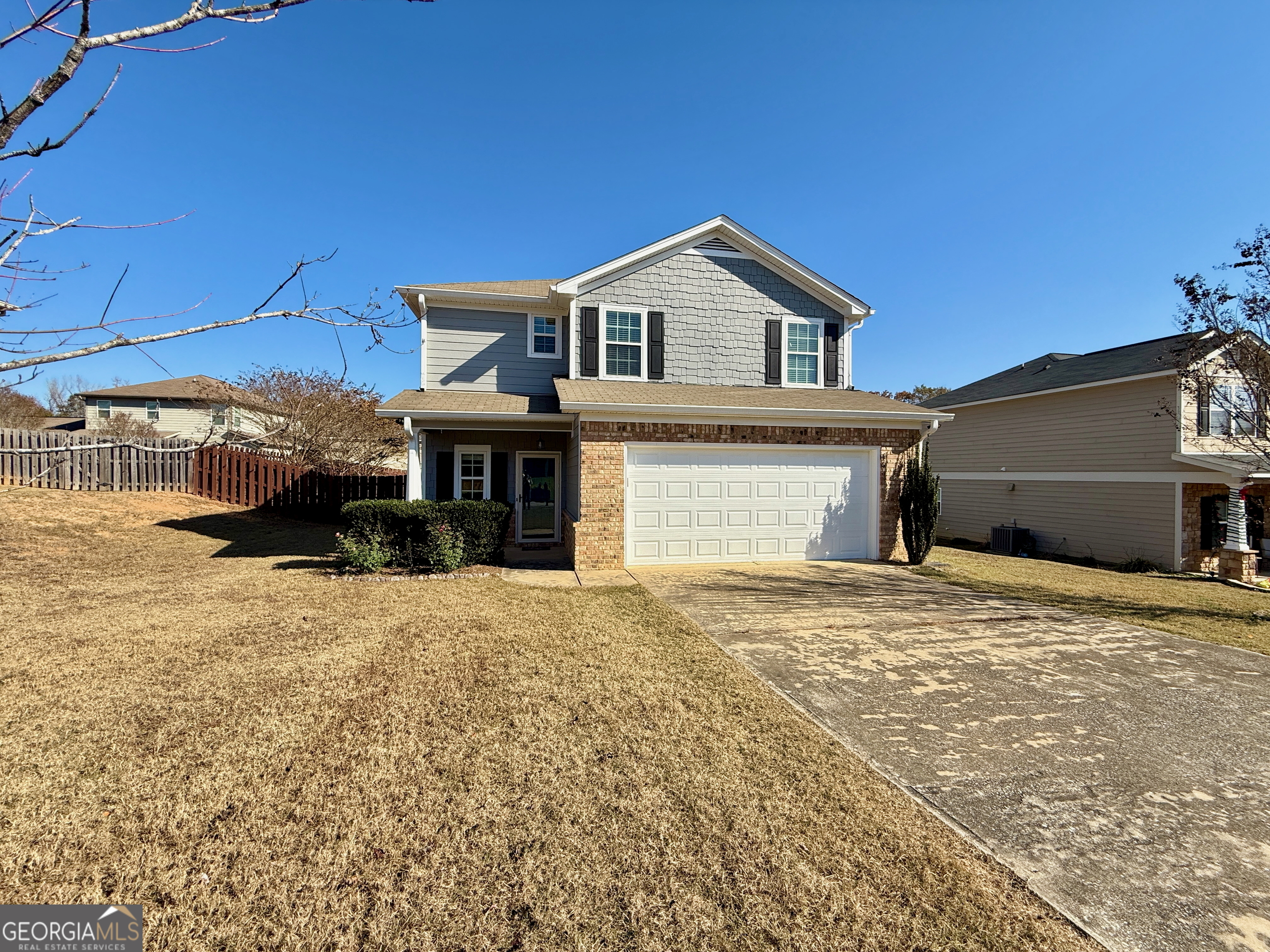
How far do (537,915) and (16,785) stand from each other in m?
3.32

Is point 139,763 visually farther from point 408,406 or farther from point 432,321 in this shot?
point 432,321

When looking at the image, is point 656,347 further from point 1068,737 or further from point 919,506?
point 1068,737

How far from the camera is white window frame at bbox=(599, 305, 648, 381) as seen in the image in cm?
1193

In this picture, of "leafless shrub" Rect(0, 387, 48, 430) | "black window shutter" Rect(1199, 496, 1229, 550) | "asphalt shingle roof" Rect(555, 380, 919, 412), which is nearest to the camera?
"asphalt shingle roof" Rect(555, 380, 919, 412)

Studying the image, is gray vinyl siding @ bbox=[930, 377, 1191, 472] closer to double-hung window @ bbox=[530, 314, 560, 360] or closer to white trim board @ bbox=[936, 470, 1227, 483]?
white trim board @ bbox=[936, 470, 1227, 483]

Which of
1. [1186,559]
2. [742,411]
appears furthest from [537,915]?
[1186,559]

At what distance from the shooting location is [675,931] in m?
2.25

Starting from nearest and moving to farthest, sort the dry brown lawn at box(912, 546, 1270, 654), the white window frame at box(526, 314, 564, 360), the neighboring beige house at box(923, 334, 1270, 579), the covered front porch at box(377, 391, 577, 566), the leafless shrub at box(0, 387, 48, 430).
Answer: the dry brown lawn at box(912, 546, 1270, 654), the covered front porch at box(377, 391, 577, 566), the neighboring beige house at box(923, 334, 1270, 579), the white window frame at box(526, 314, 564, 360), the leafless shrub at box(0, 387, 48, 430)

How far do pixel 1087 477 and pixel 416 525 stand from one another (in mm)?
17058

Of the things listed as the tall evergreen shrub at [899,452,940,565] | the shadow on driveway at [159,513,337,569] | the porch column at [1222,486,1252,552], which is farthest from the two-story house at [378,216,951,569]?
the porch column at [1222,486,1252,552]

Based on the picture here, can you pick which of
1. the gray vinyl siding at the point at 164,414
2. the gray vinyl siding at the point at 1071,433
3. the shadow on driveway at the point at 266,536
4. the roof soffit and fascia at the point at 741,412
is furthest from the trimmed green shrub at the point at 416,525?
the gray vinyl siding at the point at 164,414

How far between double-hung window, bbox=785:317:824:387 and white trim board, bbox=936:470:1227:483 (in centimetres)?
802

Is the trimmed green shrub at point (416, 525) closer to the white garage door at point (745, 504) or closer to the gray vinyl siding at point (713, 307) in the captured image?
the white garage door at point (745, 504)

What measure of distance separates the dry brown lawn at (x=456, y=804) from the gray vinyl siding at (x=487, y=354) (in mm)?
8016
